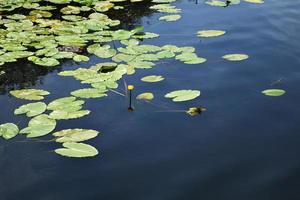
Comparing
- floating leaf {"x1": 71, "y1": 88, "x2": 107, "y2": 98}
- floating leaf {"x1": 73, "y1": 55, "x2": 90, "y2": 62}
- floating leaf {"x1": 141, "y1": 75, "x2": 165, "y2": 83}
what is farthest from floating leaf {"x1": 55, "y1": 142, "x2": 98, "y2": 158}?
floating leaf {"x1": 73, "y1": 55, "x2": 90, "y2": 62}

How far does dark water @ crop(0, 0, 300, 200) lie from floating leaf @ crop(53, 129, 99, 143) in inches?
2.3

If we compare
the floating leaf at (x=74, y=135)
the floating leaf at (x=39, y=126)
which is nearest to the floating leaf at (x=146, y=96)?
the floating leaf at (x=74, y=135)

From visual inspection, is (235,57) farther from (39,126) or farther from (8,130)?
(8,130)

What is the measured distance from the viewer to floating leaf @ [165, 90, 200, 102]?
2762 millimetres

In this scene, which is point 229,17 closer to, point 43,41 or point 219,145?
point 43,41

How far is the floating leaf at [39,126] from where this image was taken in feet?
8.13

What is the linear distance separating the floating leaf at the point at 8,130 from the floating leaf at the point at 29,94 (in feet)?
1.24

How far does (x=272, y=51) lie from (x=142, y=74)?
1.16m

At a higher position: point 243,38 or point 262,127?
point 243,38

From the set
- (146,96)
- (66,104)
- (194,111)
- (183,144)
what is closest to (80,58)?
(66,104)

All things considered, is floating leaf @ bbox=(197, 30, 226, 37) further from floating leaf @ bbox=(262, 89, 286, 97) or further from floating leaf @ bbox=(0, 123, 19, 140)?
floating leaf @ bbox=(0, 123, 19, 140)

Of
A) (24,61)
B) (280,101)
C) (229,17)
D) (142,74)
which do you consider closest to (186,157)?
(280,101)

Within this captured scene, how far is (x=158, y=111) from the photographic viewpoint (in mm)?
2688

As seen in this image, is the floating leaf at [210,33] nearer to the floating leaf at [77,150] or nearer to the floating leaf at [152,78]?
the floating leaf at [152,78]
